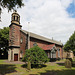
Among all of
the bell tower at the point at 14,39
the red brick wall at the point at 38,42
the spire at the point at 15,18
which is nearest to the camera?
the bell tower at the point at 14,39

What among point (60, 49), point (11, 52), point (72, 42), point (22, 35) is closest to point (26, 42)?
point (22, 35)

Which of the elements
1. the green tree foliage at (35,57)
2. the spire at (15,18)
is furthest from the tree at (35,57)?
the spire at (15,18)

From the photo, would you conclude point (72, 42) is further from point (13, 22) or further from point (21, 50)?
point (13, 22)

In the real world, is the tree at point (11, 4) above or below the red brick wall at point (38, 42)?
above

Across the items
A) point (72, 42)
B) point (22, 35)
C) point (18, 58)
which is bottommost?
point (18, 58)

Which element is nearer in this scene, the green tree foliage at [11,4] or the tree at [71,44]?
the green tree foliage at [11,4]

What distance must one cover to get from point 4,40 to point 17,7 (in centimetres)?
3233

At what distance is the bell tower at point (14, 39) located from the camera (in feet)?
75.9

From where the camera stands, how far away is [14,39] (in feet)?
80.2

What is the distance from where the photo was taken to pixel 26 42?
23.5m

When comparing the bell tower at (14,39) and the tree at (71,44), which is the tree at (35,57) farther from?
the bell tower at (14,39)

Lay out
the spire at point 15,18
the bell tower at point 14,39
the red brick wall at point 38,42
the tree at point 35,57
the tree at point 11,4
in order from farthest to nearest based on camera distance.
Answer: the spire at point 15,18 → the red brick wall at point 38,42 → the bell tower at point 14,39 → the tree at point 35,57 → the tree at point 11,4

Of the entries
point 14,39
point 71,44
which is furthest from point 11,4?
point 14,39

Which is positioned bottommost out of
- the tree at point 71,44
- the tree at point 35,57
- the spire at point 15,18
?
the tree at point 35,57
